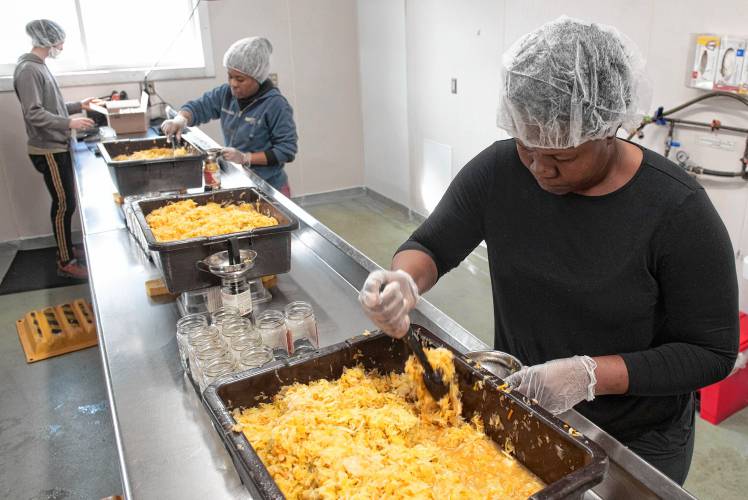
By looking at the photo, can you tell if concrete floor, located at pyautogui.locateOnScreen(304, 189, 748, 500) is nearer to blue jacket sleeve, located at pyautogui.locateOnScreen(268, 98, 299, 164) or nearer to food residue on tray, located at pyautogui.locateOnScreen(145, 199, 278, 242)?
blue jacket sleeve, located at pyautogui.locateOnScreen(268, 98, 299, 164)

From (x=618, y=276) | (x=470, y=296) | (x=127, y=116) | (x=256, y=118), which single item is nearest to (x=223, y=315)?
(x=618, y=276)

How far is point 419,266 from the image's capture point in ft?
4.80

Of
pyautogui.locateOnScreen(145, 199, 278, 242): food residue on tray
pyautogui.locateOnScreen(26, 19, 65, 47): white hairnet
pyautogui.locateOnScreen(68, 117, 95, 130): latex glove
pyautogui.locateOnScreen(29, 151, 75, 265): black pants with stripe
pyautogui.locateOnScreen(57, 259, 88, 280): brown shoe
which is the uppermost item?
pyautogui.locateOnScreen(26, 19, 65, 47): white hairnet

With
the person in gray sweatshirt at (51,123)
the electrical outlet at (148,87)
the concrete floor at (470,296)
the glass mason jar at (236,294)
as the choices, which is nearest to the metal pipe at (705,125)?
the concrete floor at (470,296)

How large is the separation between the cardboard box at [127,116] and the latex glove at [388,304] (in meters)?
3.35

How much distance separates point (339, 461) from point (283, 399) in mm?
232

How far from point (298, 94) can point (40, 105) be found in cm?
241

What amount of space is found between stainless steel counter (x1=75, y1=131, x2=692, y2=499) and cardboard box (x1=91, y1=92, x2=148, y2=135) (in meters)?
1.48

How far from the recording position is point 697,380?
3.67ft

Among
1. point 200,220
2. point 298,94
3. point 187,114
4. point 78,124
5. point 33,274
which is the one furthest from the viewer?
point 298,94

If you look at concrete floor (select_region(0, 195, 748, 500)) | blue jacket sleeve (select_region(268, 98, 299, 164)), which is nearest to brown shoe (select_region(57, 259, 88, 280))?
concrete floor (select_region(0, 195, 748, 500))

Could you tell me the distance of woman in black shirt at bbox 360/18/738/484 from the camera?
108 cm

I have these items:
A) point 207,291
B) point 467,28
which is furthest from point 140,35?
point 207,291

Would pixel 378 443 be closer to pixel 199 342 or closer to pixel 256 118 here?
pixel 199 342
